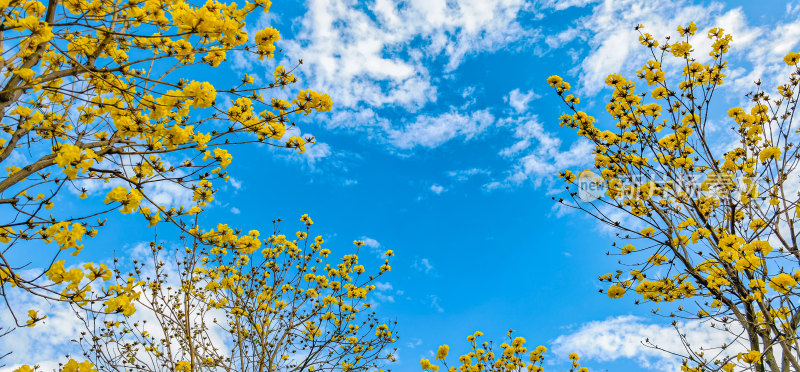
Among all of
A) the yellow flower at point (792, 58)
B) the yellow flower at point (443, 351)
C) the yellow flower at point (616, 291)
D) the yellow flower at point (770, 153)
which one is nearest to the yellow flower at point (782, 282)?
the yellow flower at point (616, 291)

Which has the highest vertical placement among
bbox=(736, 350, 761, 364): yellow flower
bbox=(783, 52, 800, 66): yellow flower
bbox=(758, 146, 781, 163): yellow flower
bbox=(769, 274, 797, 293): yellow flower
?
bbox=(783, 52, 800, 66): yellow flower

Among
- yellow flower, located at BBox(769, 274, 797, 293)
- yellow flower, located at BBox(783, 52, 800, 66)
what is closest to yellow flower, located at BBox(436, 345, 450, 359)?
yellow flower, located at BBox(769, 274, 797, 293)

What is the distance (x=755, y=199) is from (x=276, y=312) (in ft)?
22.6

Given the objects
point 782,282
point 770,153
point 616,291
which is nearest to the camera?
point 782,282

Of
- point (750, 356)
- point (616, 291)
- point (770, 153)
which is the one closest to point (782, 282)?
point (750, 356)

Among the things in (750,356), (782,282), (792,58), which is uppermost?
(792,58)

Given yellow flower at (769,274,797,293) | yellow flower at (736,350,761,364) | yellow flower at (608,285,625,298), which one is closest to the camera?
yellow flower at (769,274,797,293)

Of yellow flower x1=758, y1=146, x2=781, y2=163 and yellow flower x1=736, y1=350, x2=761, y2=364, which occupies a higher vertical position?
yellow flower x1=758, y1=146, x2=781, y2=163

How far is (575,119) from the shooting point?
5.48m

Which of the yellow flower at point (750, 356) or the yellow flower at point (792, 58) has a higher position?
the yellow flower at point (792, 58)

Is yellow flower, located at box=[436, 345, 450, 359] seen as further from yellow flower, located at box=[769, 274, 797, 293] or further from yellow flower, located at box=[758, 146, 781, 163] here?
yellow flower, located at box=[758, 146, 781, 163]

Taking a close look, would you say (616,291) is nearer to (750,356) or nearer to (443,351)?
(750,356)

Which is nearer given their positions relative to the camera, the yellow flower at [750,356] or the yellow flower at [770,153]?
the yellow flower at [750,356]

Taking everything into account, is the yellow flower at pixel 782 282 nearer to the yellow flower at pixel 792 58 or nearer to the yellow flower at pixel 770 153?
the yellow flower at pixel 770 153
